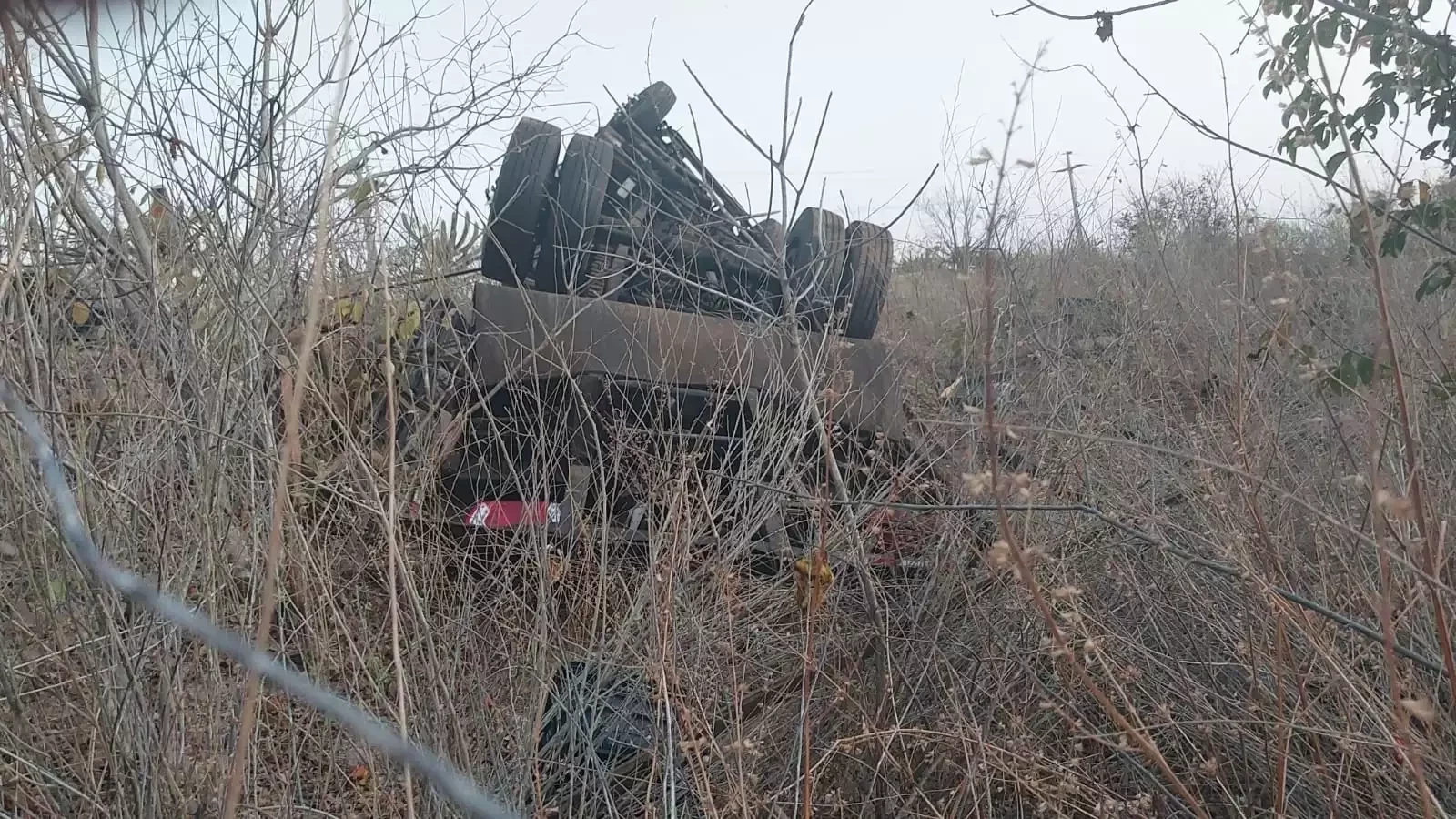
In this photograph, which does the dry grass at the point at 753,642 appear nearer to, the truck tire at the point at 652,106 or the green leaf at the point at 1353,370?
the green leaf at the point at 1353,370

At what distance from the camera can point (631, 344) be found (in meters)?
3.41

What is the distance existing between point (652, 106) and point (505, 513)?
7.63ft

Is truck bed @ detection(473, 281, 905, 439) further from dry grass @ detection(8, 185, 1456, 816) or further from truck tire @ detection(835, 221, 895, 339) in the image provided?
truck tire @ detection(835, 221, 895, 339)

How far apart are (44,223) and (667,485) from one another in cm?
140

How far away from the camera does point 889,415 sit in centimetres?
392

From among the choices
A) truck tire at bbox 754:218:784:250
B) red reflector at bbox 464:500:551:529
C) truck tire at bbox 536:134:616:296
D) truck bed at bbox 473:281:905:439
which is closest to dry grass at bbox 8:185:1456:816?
red reflector at bbox 464:500:551:529

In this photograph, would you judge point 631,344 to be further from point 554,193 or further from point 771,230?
point 771,230

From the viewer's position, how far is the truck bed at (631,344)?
3.24 meters

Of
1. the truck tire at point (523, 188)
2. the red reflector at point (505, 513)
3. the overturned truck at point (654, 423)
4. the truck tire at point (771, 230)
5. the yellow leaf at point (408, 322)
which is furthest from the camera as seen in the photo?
the truck tire at point (523, 188)

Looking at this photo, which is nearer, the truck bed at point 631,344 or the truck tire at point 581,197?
the truck bed at point 631,344

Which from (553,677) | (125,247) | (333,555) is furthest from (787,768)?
(125,247)

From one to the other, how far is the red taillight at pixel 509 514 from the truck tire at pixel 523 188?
4.09ft

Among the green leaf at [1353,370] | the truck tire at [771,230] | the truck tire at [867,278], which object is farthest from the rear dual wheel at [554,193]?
the green leaf at [1353,370]

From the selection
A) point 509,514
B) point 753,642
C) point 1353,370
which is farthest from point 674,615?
point 1353,370
